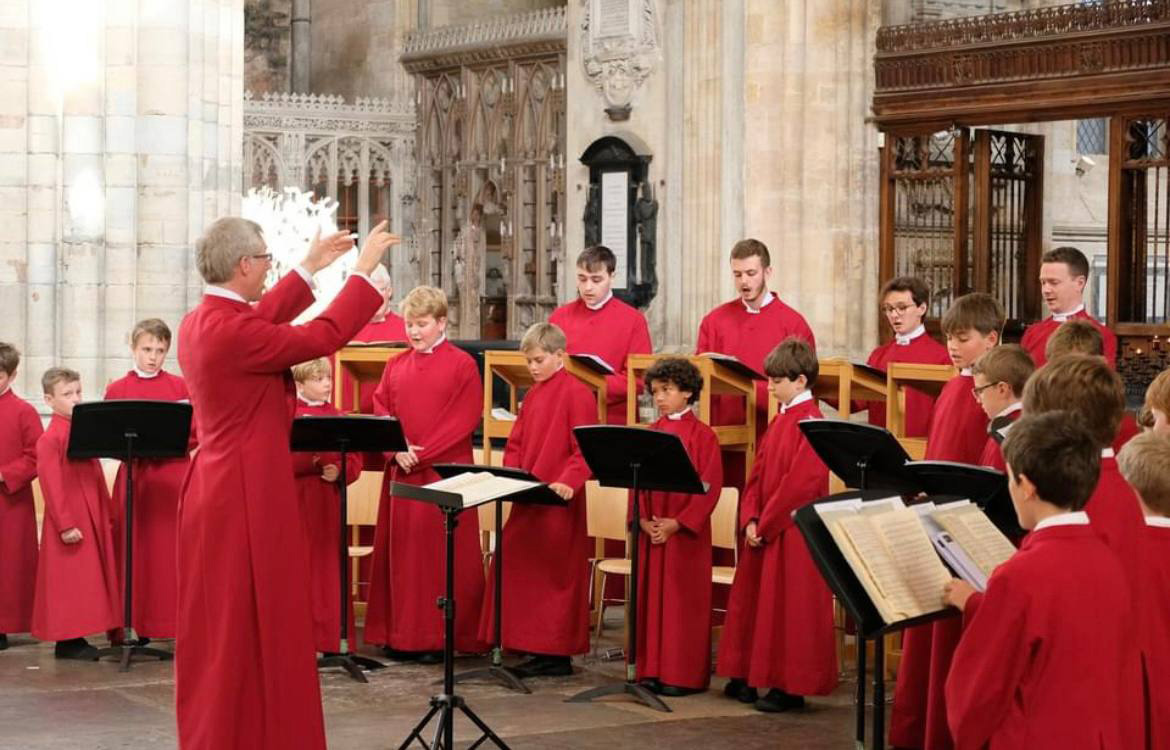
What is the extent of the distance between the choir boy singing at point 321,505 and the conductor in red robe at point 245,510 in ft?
9.24

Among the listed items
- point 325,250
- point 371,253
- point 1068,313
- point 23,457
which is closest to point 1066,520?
point 371,253

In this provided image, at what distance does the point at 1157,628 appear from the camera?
193 inches

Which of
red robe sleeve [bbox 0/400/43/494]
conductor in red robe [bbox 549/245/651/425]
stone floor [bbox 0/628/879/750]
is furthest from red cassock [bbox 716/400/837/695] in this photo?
red robe sleeve [bbox 0/400/43/494]

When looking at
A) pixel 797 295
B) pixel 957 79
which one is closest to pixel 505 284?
pixel 797 295

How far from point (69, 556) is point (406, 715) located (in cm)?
208

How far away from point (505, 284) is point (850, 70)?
501 centimetres

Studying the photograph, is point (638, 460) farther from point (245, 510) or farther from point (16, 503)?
point (16, 503)

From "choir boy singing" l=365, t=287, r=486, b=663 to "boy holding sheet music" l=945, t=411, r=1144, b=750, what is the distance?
479 centimetres

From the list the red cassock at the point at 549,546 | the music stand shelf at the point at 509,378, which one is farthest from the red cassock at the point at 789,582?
the music stand shelf at the point at 509,378

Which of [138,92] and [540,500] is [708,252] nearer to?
[138,92]

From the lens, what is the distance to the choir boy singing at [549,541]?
8414 millimetres

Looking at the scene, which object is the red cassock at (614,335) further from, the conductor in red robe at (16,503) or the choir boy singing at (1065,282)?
the conductor in red robe at (16,503)

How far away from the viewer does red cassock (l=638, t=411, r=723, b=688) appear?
7.95 meters

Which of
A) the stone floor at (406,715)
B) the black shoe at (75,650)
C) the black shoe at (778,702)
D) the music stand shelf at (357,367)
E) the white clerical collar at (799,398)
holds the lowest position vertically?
the stone floor at (406,715)
